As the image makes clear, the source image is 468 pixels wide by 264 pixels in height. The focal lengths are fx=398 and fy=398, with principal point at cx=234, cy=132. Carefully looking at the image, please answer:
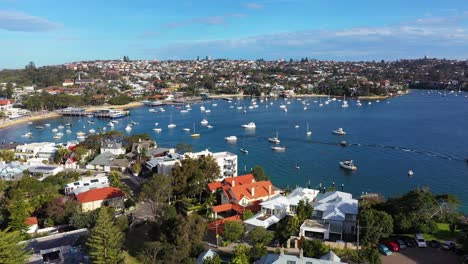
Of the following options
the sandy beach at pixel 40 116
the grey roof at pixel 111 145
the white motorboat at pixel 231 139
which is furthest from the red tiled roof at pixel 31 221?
the sandy beach at pixel 40 116

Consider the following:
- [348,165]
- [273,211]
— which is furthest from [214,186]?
[348,165]

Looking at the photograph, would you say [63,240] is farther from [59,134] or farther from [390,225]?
[59,134]

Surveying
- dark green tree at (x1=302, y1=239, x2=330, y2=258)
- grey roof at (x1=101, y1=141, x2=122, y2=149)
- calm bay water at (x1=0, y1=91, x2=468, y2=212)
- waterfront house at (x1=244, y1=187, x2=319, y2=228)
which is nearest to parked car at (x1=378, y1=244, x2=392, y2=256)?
dark green tree at (x1=302, y1=239, x2=330, y2=258)

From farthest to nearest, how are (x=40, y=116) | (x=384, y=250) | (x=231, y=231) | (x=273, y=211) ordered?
(x=40, y=116)
(x=273, y=211)
(x=231, y=231)
(x=384, y=250)

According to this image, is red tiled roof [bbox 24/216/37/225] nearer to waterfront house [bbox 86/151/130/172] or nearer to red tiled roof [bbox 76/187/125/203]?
red tiled roof [bbox 76/187/125/203]

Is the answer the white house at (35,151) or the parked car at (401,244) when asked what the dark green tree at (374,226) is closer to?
the parked car at (401,244)

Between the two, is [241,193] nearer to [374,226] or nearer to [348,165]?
[374,226]

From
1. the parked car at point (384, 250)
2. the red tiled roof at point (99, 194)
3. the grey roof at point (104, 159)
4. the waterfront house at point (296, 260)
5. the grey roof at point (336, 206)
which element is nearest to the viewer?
the waterfront house at point (296, 260)
